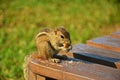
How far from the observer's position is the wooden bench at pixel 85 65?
231cm

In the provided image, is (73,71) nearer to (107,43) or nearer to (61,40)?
(61,40)

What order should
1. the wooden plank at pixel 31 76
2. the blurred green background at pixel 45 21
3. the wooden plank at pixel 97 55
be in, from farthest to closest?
the blurred green background at pixel 45 21
the wooden plank at pixel 97 55
the wooden plank at pixel 31 76

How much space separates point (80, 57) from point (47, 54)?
32 centimetres

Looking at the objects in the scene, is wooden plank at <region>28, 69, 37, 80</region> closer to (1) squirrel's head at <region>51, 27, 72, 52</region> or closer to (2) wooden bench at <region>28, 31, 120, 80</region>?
(2) wooden bench at <region>28, 31, 120, 80</region>

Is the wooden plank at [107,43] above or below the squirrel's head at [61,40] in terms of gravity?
below

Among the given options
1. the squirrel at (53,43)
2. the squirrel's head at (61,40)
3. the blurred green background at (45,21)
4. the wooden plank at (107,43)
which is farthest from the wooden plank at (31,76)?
the blurred green background at (45,21)

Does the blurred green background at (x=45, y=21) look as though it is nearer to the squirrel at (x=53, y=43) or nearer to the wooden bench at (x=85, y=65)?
the wooden bench at (x=85, y=65)

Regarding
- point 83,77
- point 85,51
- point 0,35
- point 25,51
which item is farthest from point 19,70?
→ point 83,77

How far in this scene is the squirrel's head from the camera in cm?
263

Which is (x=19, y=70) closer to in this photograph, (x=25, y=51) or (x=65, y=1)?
(x=25, y=51)

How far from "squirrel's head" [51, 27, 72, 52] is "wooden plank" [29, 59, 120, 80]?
12 cm

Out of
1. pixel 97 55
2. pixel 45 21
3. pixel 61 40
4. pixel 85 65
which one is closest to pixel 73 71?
pixel 85 65

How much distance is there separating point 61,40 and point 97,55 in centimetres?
40

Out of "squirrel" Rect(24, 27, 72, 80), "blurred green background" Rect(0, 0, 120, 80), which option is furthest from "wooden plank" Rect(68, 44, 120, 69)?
"blurred green background" Rect(0, 0, 120, 80)
